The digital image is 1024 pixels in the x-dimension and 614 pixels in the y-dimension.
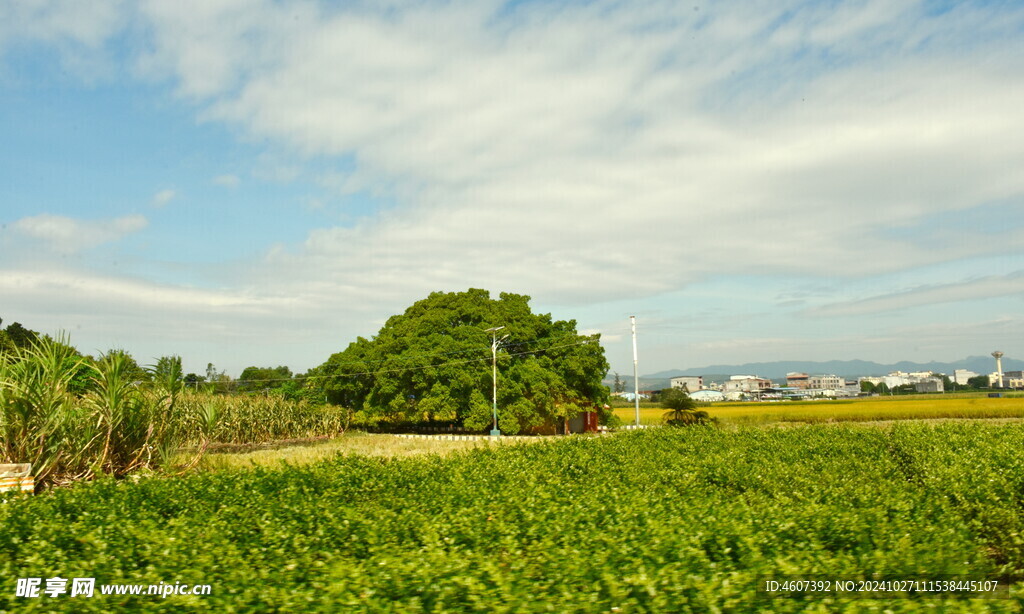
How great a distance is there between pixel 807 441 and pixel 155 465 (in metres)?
14.1

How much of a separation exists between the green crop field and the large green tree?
2490 centimetres

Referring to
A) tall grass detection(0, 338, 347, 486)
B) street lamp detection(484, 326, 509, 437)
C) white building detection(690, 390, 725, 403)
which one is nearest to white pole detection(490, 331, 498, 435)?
street lamp detection(484, 326, 509, 437)

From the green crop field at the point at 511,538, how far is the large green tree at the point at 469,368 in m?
24.9

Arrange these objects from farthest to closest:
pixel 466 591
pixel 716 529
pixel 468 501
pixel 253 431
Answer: pixel 253 431 < pixel 468 501 < pixel 716 529 < pixel 466 591

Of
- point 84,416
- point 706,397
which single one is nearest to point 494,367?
Answer: point 84,416

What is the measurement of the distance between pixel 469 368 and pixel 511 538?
30807 mm

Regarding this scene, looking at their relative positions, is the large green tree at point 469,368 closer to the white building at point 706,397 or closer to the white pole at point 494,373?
the white pole at point 494,373

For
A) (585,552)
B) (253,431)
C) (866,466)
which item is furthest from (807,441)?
(253,431)

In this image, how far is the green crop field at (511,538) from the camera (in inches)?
151

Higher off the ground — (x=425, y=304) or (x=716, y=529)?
(x=425, y=304)

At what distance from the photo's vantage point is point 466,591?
3859 mm

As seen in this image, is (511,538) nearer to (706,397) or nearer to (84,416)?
(84,416)

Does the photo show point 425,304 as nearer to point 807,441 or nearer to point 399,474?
point 807,441

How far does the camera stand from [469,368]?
118ft
